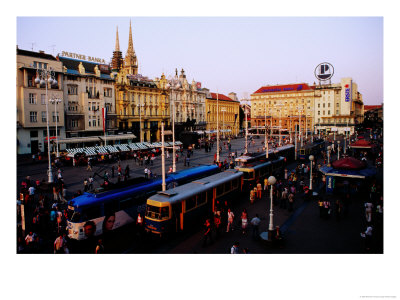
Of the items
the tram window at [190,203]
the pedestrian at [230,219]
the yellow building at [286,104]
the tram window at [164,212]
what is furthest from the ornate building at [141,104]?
the tram window at [164,212]

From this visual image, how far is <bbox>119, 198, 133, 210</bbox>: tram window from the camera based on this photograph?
16750 millimetres

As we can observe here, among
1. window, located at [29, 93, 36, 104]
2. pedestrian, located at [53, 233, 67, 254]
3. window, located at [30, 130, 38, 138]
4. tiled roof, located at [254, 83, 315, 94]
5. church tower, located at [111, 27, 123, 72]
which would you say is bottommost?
pedestrian, located at [53, 233, 67, 254]

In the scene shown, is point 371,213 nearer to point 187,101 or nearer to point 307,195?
point 307,195

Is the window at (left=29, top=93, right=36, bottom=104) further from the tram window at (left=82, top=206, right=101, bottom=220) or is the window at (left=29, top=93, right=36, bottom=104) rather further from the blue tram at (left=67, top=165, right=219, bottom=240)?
the tram window at (left=82, top=206, right=101, bottom=220)

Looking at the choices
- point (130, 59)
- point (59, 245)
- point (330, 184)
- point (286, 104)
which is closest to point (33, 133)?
point (59, 245)

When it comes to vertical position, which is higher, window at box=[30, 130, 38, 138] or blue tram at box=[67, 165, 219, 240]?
window at box=[30, 130, 38, 138]

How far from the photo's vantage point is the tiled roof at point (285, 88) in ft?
364

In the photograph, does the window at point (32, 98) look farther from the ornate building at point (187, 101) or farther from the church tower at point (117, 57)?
the church tower at point (117, 57)

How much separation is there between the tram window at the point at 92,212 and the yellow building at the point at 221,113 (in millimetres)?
78766

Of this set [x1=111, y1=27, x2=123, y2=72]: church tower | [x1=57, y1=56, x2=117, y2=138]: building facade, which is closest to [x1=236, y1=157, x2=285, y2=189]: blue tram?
[x1=57, y1=56, x2=117, y2=138]: building facade

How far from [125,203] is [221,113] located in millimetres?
87969

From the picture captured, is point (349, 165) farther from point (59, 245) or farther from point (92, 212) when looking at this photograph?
point (59, 245)

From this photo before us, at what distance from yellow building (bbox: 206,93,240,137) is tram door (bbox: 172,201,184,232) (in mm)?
77967

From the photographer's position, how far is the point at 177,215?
16.0 metres
